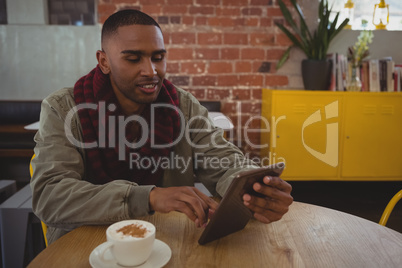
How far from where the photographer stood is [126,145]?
1.39m

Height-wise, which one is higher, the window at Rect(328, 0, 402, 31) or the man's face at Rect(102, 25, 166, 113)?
the window at Rect(328, 0, 402, 31)

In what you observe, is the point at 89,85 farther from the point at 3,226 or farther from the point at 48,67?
the point at 48,67

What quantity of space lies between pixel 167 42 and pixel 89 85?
2190 millimetres

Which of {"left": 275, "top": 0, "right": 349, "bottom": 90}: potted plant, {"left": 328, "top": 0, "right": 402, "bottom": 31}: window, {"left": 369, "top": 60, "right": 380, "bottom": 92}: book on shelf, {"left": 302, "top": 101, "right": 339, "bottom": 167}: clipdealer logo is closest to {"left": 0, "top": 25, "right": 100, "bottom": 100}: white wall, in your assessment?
{"left": 275, "top": 0, "right": 349, "bottom": 90}: potted plant

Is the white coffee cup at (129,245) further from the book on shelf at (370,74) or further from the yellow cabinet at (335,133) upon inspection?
the book on shelf at (370,74)

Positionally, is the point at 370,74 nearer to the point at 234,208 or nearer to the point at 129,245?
the point at 234,208

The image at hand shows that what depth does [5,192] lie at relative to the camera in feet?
6.25

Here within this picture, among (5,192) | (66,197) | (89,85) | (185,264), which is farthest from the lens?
(5,192)

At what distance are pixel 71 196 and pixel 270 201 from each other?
21.0 inches

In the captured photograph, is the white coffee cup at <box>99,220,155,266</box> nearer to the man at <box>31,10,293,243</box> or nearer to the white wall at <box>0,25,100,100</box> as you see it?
the man at <box>31,10,293,243</box>

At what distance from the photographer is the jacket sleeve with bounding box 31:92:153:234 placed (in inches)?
37.2

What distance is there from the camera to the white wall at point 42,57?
3504 mm

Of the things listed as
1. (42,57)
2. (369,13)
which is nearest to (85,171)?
(42,57)

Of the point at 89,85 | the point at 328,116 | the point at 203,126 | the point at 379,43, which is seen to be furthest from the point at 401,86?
the point at 89,85
